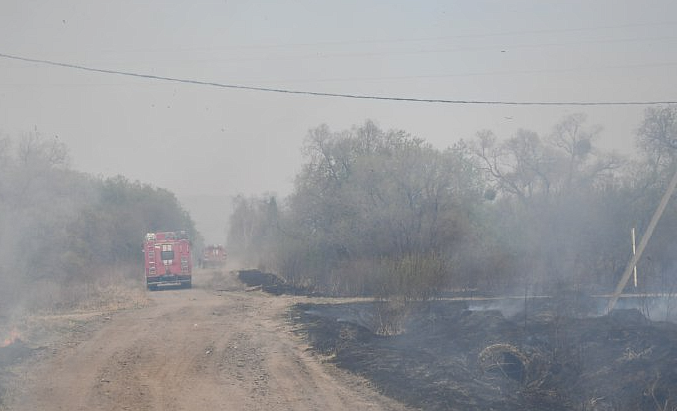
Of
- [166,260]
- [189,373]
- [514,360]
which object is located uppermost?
[166,260]

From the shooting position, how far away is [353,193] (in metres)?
31.0

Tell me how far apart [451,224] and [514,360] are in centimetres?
1465

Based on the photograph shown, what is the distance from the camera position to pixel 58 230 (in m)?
36.8

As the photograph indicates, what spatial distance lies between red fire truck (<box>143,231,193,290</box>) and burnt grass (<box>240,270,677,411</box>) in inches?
860

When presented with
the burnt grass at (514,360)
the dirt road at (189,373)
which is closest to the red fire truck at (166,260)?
the dirt road at (189,373)

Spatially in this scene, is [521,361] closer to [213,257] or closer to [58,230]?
[58,230]

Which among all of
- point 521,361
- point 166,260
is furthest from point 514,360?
point 166,260

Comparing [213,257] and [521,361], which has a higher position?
[213,257]

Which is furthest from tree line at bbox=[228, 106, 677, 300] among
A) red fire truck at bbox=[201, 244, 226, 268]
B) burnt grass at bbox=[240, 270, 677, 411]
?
red fire truck at bbox=[201, 244, 226, 268]

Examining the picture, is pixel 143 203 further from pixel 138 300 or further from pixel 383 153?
pixel 138 300

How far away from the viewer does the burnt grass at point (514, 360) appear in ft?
30.3

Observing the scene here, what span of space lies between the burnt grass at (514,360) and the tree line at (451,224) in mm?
1771

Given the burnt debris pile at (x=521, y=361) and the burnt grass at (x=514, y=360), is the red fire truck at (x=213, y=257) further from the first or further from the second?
the burnt debris pile at (x=521, y=361)

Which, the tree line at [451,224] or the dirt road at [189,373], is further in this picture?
the tree line at [451,224]
